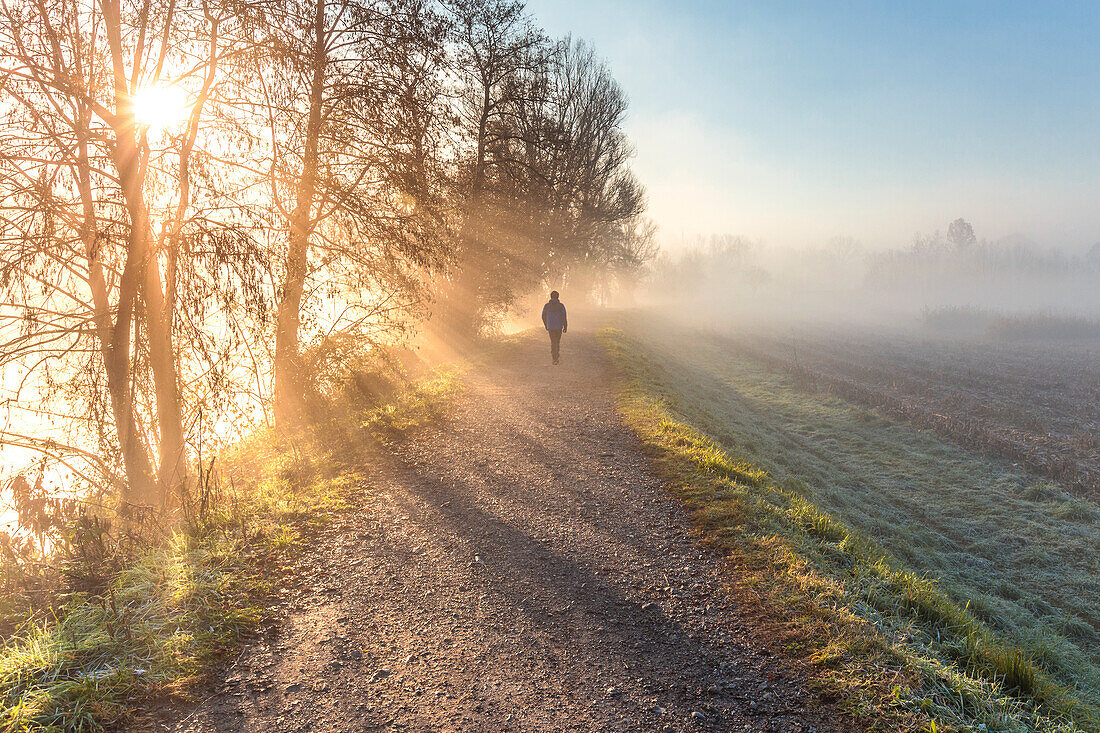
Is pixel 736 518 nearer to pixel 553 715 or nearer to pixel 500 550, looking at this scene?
pixel 500 550

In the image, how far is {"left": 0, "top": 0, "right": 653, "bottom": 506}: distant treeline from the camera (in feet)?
19.6

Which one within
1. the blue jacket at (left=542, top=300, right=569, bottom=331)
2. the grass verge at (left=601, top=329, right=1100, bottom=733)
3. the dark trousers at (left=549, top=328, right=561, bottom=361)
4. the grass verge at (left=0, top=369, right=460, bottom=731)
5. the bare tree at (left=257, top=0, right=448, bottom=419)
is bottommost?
the grass verge at (left=601, top=329, right=1100, bottom=733)

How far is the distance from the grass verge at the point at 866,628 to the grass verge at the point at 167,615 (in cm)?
417

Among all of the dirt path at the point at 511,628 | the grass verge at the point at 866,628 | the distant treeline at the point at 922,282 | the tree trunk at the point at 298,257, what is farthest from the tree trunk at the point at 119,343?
the distant treeline at the point at 922,282

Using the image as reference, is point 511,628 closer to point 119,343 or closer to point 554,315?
point 119,343

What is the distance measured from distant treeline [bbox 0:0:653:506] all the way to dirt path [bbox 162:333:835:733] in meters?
3.18

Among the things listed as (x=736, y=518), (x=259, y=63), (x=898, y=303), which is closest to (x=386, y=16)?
(x=259, y=63)

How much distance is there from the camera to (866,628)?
376 centimetres

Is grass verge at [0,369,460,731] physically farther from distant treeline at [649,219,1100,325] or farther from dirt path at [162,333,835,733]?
distant treeline at [649,219,1100,325]

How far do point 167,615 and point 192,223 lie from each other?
15.0 ft

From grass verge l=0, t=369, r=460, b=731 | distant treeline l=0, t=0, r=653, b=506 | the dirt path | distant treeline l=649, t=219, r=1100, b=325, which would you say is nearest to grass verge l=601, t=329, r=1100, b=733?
the dirt path

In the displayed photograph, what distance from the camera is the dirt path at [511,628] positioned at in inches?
123

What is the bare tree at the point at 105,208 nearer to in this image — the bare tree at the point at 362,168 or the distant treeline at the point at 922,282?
the bare tree at the point at 362,168

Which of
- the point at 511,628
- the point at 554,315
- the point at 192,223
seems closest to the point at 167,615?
the point at 511,628
